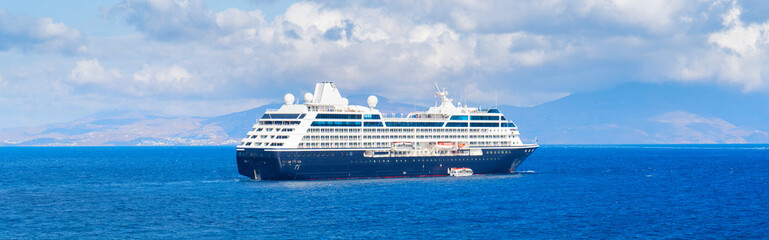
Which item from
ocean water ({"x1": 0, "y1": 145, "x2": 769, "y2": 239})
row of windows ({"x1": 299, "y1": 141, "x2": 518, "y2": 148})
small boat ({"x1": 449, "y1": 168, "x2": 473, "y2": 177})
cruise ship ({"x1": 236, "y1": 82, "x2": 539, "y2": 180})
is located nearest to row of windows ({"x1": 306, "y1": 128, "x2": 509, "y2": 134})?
cruise ship ({"x1": 236, "y1": 82, "x2": 539, "y2": 180})

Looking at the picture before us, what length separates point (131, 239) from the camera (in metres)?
50.8

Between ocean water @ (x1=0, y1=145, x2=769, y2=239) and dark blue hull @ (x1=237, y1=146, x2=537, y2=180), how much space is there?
1804 mm

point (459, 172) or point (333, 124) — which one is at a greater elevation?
point (333, 124)

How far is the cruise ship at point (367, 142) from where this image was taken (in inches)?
3319

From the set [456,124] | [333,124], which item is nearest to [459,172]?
[456,124]

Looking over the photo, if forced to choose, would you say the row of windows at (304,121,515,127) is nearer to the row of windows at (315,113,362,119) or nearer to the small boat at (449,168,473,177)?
the row of windows at (315,113,362,119)

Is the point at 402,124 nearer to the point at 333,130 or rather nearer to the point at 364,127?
the point at 364,127

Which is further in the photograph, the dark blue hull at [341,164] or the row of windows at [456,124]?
the row of windows at [456,124]

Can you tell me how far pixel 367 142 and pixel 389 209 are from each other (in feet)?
82.1

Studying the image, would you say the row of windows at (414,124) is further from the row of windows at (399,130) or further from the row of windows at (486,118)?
the row of windows at (486,118)

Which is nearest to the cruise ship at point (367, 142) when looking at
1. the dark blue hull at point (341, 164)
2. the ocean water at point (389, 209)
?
the dark blue hull at point (341, 164)

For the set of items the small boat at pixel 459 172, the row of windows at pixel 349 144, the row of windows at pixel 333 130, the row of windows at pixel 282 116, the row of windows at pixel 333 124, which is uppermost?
the row of windows at pixel 282 116

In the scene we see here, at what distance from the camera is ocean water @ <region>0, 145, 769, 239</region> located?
5375cm

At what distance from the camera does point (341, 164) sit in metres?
86.4
